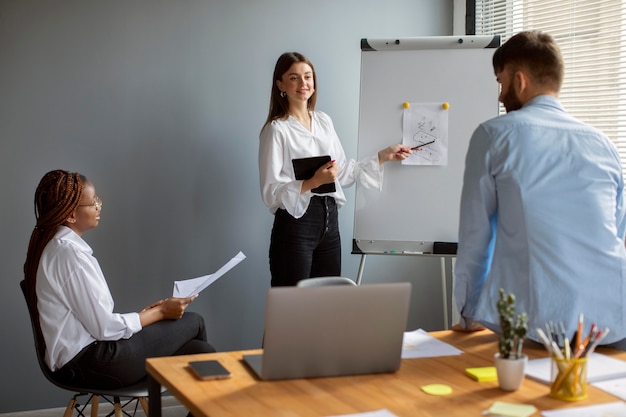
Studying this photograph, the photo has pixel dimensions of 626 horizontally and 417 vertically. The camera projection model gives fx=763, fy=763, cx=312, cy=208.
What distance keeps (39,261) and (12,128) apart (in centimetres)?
117

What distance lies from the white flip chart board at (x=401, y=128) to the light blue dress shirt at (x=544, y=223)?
170 centimetres

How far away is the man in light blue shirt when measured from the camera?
2.00m

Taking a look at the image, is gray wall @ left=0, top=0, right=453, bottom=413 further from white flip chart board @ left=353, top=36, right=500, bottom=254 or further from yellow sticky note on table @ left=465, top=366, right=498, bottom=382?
yellow sticky note on table @ left=465, top=366, right=498, bottom=382

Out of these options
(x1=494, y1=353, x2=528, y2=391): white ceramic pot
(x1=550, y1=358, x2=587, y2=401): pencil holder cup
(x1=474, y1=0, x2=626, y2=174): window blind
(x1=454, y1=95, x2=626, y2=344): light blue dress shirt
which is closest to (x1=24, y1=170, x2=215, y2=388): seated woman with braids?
(x1=454, y1=95, x2=626, y2=344): light blue dress shirt

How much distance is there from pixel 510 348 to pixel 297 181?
1.91 meters

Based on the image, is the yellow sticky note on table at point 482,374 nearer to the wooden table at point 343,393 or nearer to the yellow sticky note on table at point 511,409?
the wooden table at point 343,393

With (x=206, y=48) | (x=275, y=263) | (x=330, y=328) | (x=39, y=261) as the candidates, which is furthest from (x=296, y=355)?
(x=206, y=48)

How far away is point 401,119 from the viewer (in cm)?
383

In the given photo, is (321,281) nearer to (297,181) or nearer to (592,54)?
(297,181)

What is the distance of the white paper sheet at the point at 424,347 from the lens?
2.02 meters

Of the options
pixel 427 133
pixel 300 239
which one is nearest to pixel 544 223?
pixel 300 239

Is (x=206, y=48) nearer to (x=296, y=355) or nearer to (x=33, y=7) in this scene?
(x=33, y=7)

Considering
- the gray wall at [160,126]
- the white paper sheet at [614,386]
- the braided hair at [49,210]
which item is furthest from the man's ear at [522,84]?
the gray wall at [160,126]

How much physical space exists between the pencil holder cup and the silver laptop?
0.37 meters
